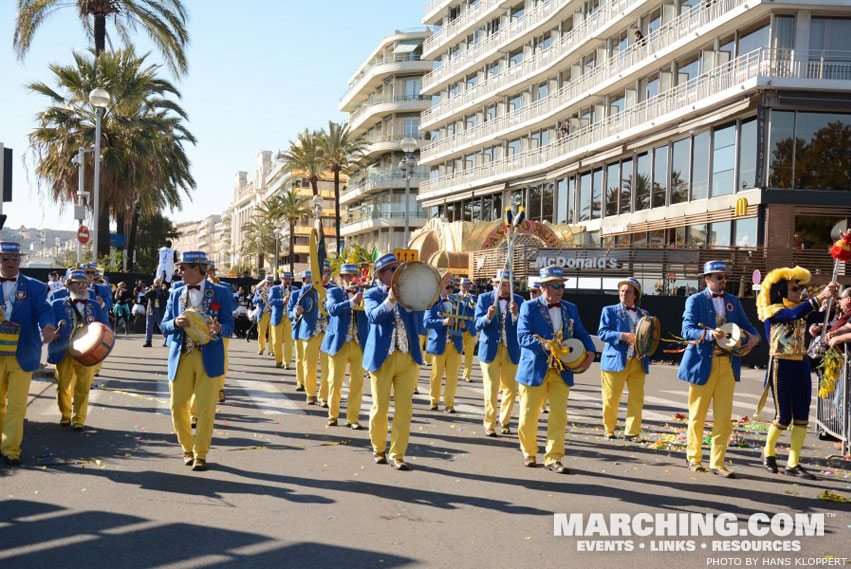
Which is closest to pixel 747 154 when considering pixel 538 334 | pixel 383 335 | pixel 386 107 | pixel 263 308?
pixel 263 308

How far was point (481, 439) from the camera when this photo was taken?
9867mm

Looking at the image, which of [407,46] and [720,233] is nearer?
[720,233]

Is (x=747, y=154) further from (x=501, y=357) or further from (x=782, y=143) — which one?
(x=501, y=357)

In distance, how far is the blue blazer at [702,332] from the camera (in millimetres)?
8258

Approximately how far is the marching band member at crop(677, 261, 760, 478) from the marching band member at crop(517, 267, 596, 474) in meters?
1.07

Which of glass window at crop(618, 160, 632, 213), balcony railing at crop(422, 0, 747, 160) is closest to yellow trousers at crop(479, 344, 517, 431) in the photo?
balcony railing at crop(422, 0, 747, 160)

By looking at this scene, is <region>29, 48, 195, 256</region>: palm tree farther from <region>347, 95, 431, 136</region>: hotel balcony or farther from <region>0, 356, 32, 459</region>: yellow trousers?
<region>347, 95, 431, 136</region>: hotel balcony

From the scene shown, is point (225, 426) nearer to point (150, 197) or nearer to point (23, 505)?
point (23, 505)

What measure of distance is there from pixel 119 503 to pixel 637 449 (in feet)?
18.9

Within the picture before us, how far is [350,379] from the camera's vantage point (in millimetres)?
10250

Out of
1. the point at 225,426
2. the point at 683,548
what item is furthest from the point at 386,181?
the point at 683,548

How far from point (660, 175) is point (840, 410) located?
24.1m

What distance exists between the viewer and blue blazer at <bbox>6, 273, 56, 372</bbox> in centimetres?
803

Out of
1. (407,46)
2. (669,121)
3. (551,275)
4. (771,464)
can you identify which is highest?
(407,46)
